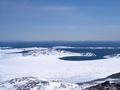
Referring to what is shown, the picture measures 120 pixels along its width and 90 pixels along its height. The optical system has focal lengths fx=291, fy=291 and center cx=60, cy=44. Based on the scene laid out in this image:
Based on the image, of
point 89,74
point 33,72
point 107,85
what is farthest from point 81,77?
point 107,85

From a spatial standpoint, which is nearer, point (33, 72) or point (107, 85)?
point (107, 85)

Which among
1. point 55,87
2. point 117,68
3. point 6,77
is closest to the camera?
point 55,87

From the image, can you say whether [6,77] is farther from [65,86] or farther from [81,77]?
[65,86]

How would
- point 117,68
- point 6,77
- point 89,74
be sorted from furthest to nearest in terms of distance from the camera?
point 117,68 < point 89,74 < point 6,77

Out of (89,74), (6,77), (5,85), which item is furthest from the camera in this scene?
(89,74)

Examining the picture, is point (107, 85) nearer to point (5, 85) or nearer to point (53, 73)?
point (5, 85)

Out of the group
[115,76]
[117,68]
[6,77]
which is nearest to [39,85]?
[6,77]

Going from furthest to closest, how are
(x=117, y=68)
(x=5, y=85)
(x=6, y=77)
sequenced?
(x=117, y=68)
(x=6, y=77)
(x=5, y=85)

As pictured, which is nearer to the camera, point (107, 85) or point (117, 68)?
point (107, 85)
